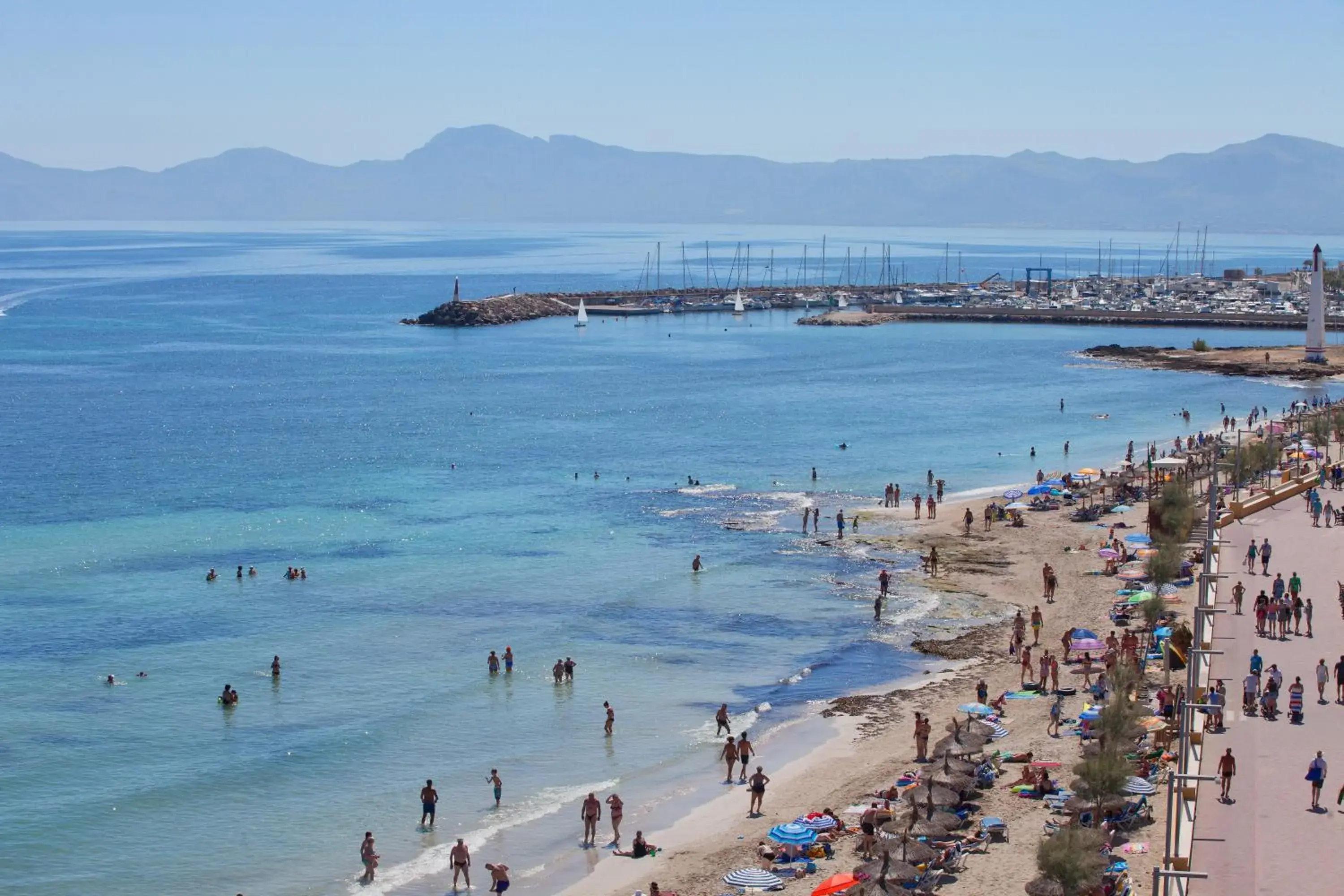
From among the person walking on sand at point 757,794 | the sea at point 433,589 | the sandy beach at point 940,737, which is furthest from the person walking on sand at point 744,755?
the person walking on sand at point 757,794

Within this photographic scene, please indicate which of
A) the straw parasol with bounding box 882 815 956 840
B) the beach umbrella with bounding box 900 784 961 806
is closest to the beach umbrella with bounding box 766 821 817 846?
the straw parasol with bounding box 882 815 956 840

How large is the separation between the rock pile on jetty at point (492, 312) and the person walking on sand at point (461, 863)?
106832 millimetres

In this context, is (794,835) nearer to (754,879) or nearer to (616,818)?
(754,879)

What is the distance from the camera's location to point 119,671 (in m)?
31.7

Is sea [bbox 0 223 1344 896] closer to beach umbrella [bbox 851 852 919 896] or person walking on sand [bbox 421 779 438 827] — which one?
person walking on sand [bbox 421 779 438 827]

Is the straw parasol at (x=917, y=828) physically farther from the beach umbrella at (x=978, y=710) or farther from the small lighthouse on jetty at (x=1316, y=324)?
the small lighthouse on jetty at (x=1316, y=324)

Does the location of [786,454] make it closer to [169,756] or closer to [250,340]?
[169,756]

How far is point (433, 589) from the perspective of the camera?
38969mm

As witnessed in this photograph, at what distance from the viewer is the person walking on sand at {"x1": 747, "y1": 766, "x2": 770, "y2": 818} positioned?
2409 cm

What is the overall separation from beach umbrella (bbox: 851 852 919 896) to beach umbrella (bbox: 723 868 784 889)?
64.9 inches

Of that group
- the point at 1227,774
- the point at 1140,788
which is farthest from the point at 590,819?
the point at 1227,774

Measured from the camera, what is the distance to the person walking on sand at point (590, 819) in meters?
23.4

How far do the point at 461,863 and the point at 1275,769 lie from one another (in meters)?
11.7

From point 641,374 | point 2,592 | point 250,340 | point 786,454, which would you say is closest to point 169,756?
point 2,592
